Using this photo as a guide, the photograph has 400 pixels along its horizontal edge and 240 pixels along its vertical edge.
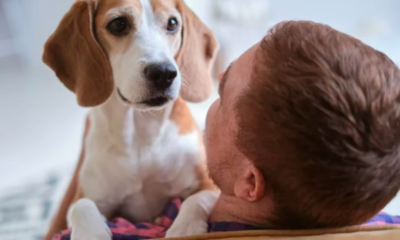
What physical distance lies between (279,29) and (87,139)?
2.47 feet

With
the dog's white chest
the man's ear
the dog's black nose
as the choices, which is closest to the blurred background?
the dog's white chest

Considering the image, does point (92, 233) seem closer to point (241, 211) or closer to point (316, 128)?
point (241, 211)

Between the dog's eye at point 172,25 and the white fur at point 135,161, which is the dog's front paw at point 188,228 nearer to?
the white fur at point 135,161

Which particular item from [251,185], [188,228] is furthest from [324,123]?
[188,228]

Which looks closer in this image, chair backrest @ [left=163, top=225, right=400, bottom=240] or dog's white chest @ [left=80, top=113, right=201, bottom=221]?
chair backrest @ [left=163, top=225, right=400, bottom=240]

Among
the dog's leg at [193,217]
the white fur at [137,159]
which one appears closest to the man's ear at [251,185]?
the dog's leg at [193,217]

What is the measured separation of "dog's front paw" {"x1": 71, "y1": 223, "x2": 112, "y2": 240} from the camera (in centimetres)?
110

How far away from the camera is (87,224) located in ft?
3.78

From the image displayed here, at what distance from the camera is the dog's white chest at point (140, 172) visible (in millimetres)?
1348

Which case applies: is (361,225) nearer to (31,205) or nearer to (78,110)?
(31,205)

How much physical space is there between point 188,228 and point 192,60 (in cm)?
53

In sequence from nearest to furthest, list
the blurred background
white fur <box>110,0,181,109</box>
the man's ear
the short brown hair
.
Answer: the short brown hair < the man's ear < white fur <box>110,0,181,109</box> < the blurred background

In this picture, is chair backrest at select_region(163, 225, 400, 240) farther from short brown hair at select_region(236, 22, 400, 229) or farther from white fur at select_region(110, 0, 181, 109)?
white fur at select_region(110, 0, 181, 109)

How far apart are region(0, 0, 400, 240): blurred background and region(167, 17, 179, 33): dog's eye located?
2.49 feet
